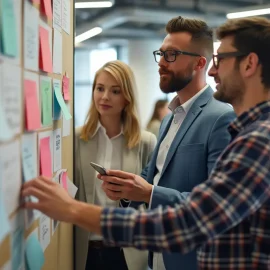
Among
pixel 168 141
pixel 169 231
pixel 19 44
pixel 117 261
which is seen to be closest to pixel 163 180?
pixel 168 141

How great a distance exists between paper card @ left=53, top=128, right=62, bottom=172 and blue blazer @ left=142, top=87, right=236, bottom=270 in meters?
0.35

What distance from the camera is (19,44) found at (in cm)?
79

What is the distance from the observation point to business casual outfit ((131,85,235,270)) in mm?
1291

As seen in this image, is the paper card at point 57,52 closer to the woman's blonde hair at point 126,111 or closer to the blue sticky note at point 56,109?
the blue sticky note at point 56,109

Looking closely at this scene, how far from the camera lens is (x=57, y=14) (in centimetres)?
113

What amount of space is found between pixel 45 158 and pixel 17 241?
25 centimetres

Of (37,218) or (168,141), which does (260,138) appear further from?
(168,141)

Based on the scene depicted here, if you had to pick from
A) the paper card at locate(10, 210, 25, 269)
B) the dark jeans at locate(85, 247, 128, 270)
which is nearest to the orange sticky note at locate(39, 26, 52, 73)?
the paper card at locate(10, 210, 25, 269)

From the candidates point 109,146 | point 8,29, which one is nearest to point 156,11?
point 109,146

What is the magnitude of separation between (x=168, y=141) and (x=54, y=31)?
685 millimetres

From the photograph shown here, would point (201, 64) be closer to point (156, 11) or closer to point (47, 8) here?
point (47, 8)

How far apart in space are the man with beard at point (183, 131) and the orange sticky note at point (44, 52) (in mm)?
443

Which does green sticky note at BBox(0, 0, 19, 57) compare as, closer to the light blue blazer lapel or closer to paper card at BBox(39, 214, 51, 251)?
paper card at BBox(39, 214, 51, 251)

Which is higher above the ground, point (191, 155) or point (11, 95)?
point (11, 95)
